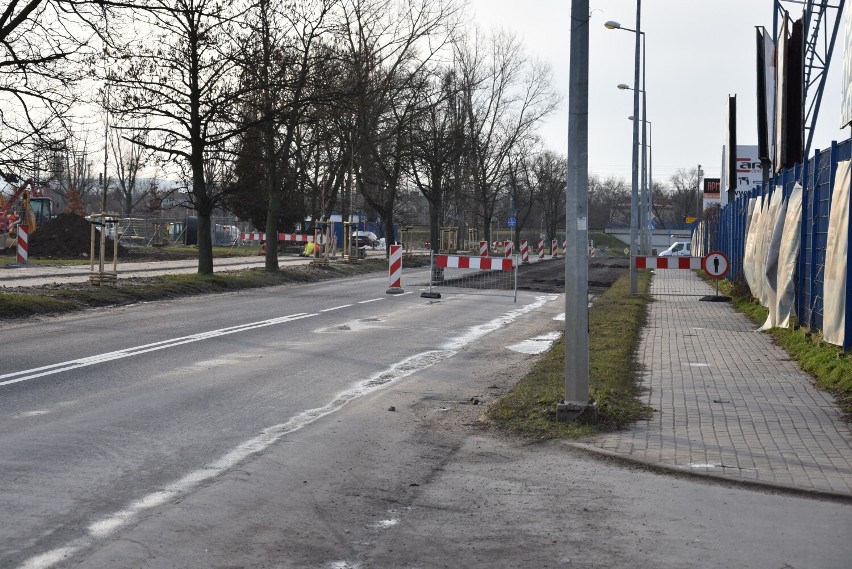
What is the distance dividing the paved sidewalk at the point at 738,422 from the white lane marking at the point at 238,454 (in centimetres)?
250

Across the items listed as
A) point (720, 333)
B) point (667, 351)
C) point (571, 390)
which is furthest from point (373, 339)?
point (571, 390)

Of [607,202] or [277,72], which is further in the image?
[607,202]

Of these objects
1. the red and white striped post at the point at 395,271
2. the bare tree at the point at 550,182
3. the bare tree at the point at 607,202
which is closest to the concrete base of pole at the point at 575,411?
the red and white striped post at the point at 395,271

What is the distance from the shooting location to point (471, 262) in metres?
24.6

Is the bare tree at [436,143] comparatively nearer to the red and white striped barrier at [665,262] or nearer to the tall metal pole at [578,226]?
the red and white striped barrier at [665,262]

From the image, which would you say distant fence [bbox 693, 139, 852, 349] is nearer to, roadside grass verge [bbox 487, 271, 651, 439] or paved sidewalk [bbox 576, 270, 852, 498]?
paved sidewalk [bbox 576, 270, 852, 498]

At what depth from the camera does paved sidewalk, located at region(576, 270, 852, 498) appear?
6.82 meters

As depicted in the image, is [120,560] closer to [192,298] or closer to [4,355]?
[4,355]

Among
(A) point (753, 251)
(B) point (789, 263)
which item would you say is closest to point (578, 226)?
(B) point (789, 263)

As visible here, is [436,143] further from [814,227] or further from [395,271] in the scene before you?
[814,227]

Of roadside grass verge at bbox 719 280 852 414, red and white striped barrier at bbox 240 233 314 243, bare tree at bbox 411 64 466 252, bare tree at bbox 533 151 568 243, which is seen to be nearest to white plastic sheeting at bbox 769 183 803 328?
roadside grass verge at bbox 719 280 852 414

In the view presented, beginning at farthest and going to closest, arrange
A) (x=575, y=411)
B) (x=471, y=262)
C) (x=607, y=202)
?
1. (x=607, y=202)
2. (x=471, y=262)
3. (x=575, y=411)

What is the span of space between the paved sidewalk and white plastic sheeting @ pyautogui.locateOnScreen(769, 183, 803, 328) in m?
1.82

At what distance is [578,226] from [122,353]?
22.8 feet
